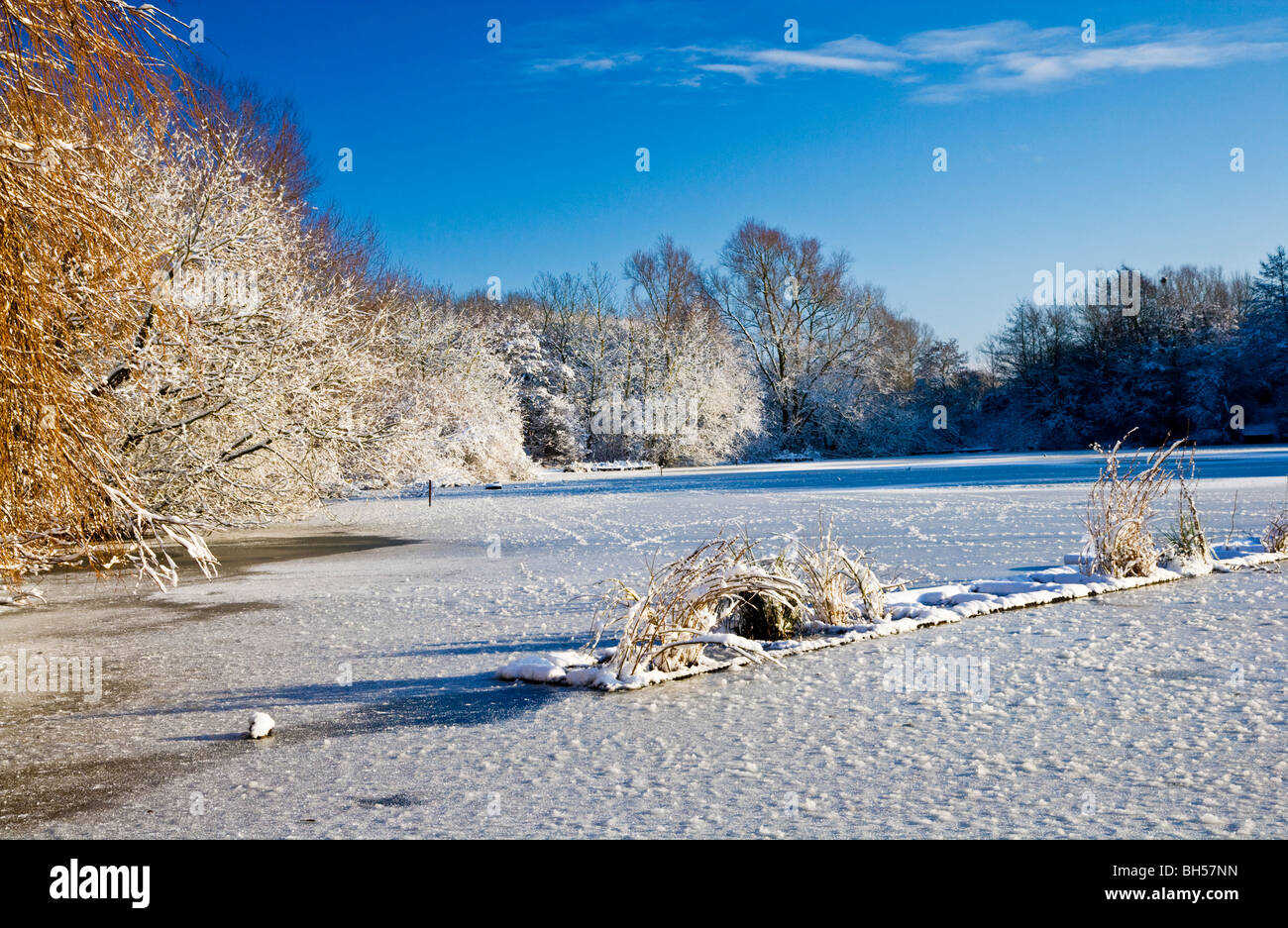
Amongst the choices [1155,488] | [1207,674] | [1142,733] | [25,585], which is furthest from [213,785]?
[1155,488]

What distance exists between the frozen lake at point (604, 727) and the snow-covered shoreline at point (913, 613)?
171 mm

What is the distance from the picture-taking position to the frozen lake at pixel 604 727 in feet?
12.0

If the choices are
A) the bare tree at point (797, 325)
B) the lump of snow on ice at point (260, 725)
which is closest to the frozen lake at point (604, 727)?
the lump of snow on ice at point (260, 725)

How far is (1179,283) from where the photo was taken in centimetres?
5650

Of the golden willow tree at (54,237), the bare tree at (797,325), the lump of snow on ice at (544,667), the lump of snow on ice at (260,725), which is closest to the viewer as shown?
the golden willow tree at (54,237)

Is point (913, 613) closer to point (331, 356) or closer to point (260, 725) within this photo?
point (260, 725)

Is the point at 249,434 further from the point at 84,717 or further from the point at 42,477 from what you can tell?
the point at 42,477

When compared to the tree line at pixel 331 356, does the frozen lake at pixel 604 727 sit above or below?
below

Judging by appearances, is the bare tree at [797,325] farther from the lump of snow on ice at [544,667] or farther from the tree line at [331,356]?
the lump of snow on ice at [544,667]

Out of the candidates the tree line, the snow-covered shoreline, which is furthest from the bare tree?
the snow-covered shoreline

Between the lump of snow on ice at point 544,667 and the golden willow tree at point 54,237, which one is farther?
the lump of snow on ice at point 544,667

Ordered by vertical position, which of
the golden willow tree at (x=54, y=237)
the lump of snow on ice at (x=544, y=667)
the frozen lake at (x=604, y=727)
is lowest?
the frozen lake at (x=604, y=727)

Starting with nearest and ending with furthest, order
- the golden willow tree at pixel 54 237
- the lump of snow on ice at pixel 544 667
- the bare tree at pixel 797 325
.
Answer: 1. the golden willow tree at pixel 54 237
2. the lump of snow on ice at pixel 544 667
3. the bare tree at pixel 797 325

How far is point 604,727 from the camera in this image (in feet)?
16.2
